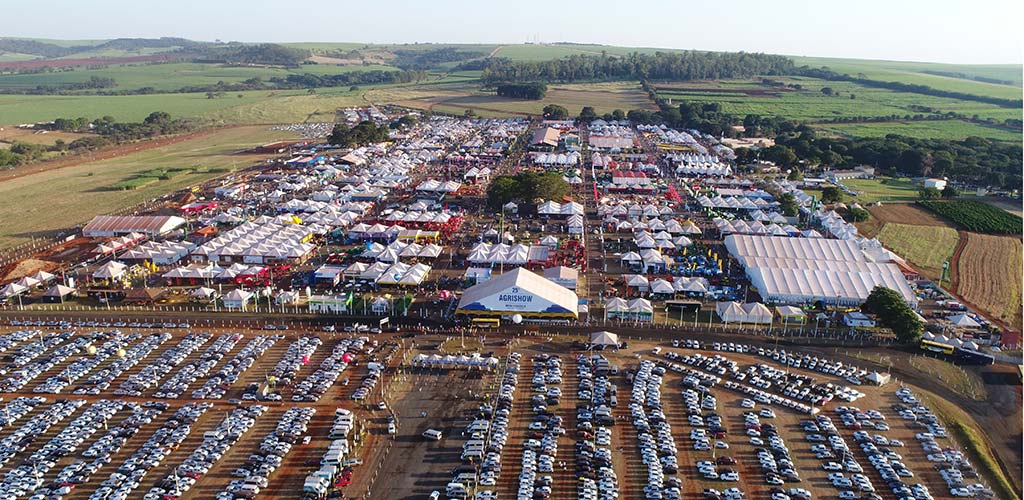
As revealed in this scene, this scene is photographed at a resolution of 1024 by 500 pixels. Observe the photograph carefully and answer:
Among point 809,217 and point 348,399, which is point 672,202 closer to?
point 809,217

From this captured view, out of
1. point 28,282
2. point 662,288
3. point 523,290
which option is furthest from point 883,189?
point 28,282

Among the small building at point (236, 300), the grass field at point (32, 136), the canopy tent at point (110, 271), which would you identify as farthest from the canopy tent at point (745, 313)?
the grass field at point (32, 136)

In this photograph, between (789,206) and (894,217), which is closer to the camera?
(789,206)

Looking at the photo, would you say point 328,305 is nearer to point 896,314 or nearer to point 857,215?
point 896,314

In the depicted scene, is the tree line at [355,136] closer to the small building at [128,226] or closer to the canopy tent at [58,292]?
the small building at [128,226]

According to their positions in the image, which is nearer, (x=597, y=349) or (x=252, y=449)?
(x=252, y=449)

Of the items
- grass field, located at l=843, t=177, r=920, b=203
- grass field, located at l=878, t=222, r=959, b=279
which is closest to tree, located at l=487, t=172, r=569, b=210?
grass field, located at l=878, t=222, r=959, b=279

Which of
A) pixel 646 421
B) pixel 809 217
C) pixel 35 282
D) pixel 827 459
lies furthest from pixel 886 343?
pixel 35 282
